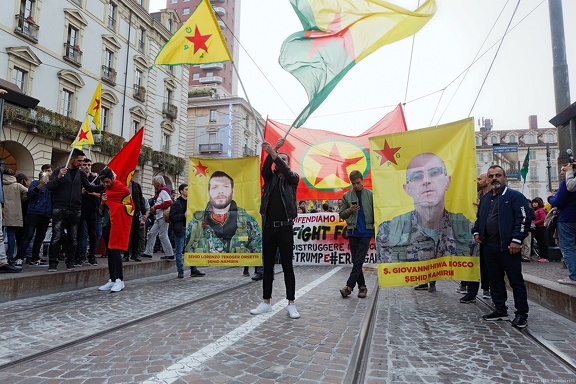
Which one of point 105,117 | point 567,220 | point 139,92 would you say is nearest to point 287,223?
point 567,220

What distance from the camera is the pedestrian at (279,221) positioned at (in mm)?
5266

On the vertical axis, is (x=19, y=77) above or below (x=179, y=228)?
above

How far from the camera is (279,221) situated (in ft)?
17.4

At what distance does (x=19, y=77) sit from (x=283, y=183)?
82.0 feet

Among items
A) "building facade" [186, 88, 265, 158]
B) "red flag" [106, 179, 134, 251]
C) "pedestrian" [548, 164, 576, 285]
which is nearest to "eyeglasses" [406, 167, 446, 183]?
"pedestrian" [548, 164, 576, 285]

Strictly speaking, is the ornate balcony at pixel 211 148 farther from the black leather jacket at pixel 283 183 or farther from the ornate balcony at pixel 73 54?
the black leather jacket at pixel 283 183

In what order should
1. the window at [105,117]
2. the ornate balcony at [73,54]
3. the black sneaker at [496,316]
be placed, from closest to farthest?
the black sneaker at [496,316] < the ornate balcony at [73,54] < the window at [105,117]

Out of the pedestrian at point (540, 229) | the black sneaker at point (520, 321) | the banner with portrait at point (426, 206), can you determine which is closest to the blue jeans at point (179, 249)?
the banner with portrait at point (426, 206)

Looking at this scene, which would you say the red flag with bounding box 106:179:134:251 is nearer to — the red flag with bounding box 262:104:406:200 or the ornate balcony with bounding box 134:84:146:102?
the red flag with bounding box 262:104:406:200

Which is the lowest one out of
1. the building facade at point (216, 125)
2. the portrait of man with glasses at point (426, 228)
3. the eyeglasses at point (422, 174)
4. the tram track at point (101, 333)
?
the tram track at point (101, 333)

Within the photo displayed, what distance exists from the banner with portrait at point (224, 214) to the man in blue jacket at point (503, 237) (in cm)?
411

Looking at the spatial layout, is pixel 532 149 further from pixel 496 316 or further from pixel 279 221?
pixel 279 221

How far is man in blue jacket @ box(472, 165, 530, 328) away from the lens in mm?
4953

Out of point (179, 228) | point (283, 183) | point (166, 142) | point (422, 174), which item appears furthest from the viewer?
point (166, 142)
